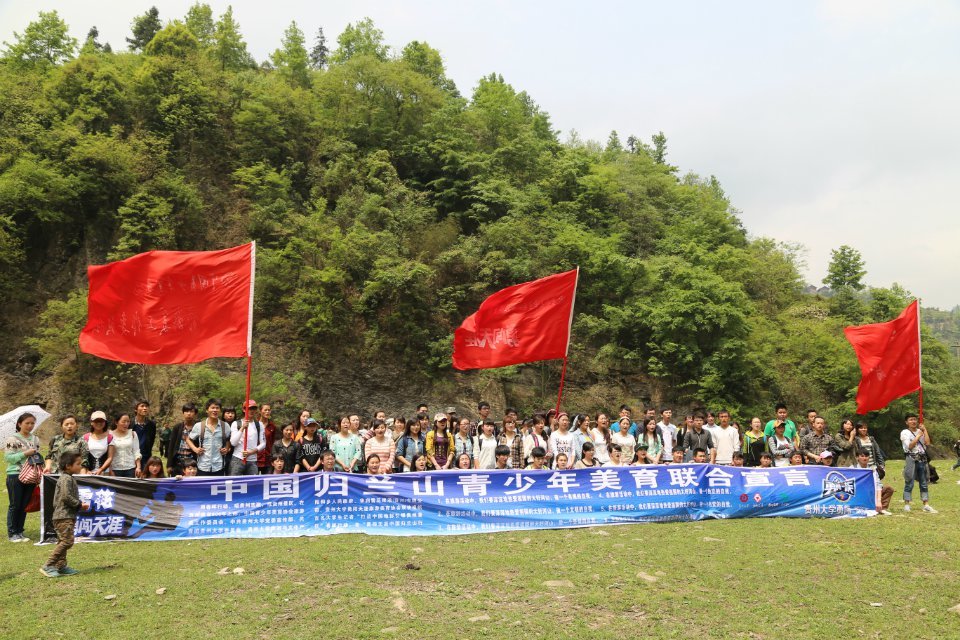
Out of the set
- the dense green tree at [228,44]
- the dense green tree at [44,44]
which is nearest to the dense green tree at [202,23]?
the dense green tree at [228,44]

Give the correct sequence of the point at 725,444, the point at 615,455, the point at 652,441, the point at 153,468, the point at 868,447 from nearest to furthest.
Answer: the point at 153,468, the point at 615,455, the point at 868,447, the point at 725,444, the point at 652,441

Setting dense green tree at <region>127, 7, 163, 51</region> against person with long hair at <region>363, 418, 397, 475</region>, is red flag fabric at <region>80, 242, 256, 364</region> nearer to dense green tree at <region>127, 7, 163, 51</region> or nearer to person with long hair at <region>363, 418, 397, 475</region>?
person with long hair at <region>363, 418, 397, 475</region>

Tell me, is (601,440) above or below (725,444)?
above

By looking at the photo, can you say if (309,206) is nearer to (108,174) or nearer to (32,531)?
(108,174)

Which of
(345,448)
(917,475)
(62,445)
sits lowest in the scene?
(917,475)

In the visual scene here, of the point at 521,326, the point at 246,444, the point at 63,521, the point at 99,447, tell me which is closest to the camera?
the point at 63,521

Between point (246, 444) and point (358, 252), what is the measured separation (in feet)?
57.9

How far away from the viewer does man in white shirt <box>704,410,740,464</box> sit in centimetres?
1159

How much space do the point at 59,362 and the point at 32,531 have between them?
18.8m

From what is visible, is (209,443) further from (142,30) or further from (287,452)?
(142,30)

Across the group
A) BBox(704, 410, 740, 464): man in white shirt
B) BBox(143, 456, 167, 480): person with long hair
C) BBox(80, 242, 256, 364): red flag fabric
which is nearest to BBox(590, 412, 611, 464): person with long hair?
BBox(704, 410, 740, 464): man in white shirt

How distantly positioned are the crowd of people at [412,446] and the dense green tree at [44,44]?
33.6 m

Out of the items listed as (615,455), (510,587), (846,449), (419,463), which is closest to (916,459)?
(846,449)

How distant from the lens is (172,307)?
9.91 meters
